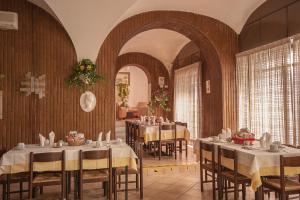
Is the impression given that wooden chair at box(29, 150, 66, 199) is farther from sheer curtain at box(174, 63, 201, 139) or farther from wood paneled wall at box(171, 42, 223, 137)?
sheer curtain at box(174, 63, 201, 139)

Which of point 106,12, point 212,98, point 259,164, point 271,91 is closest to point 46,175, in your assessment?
→ point 259,164

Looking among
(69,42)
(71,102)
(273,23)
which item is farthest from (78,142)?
(273,23)

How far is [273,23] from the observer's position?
5.61 m

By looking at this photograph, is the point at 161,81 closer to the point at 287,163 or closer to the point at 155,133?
the point at 155,133

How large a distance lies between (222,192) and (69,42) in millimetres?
4173

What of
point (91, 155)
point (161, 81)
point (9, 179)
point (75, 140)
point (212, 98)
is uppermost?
point (161, 81)

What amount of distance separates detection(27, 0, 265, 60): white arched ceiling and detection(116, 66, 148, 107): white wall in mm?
9174

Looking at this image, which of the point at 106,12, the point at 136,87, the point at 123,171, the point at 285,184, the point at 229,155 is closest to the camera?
the point at 285,184

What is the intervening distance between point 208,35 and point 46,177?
15.8ft

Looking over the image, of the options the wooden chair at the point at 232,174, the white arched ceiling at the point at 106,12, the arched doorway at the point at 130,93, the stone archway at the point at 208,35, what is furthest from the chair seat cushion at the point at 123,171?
the arched doorway at the point at 130,93

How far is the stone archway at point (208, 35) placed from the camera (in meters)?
6.34

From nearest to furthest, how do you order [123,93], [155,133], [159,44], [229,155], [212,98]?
[229,155] < [155,133] < [212,98] < [159,44] < [123,93]

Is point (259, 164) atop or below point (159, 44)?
below

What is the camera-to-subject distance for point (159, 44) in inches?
395
